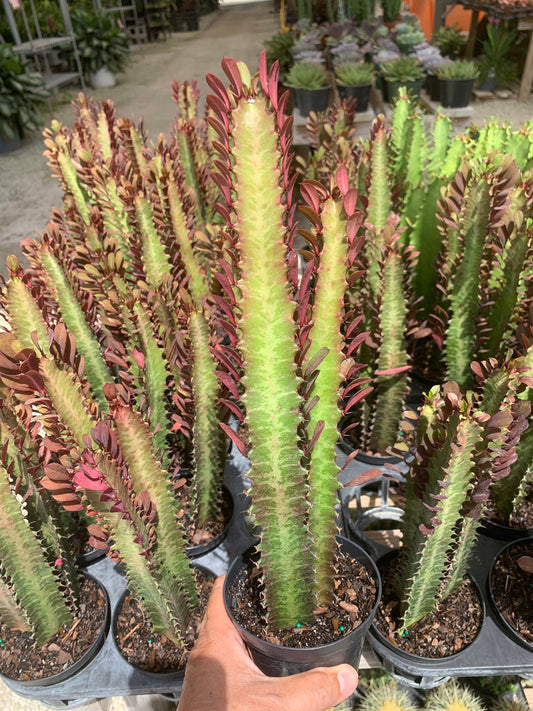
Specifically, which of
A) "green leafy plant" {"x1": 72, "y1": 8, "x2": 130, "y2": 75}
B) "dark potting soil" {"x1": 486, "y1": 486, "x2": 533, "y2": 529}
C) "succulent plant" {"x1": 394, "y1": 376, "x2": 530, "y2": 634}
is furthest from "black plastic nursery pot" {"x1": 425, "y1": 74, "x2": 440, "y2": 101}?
"green leafy plant" {"x1": 72, "y1": 8, "x2": 130, "y2": 75}

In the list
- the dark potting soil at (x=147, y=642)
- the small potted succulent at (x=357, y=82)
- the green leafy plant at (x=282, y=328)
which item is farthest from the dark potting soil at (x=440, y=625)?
the small potted succulent at (x=357, y=82)

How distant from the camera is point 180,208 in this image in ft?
5.25

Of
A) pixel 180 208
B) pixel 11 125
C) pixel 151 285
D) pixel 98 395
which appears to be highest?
pixel 180 208

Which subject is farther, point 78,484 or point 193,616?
point 193,616

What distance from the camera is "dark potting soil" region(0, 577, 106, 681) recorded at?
1.12m

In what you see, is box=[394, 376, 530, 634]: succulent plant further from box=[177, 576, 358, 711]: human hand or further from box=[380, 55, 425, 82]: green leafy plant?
box=[380, 55, 425, 82]: green leafy plant

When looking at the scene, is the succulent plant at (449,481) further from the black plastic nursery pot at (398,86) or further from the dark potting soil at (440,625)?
the black plastic nursery pot at (398,86)

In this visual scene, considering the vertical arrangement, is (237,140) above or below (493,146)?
above

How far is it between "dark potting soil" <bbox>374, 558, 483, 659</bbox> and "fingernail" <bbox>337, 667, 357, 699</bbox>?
20 centimetres

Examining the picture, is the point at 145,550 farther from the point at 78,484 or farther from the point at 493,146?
the point at 493,146

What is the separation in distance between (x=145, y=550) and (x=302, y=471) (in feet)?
1.07

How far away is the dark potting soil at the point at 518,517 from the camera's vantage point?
4.32 feet

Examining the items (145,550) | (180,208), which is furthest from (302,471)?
(180,208)

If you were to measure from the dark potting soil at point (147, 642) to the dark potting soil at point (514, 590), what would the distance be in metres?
0.67
